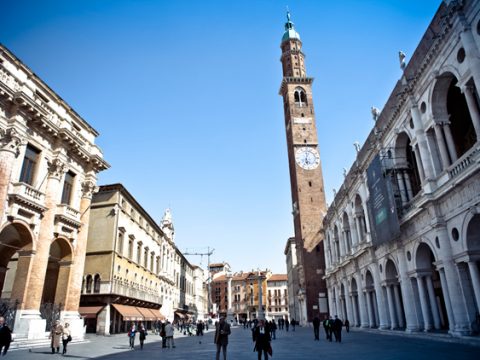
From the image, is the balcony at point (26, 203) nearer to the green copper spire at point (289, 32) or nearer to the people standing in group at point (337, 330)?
Result: the people standing in group at point (337, 330)

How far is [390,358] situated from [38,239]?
58.4ft

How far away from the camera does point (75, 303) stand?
2155 cm

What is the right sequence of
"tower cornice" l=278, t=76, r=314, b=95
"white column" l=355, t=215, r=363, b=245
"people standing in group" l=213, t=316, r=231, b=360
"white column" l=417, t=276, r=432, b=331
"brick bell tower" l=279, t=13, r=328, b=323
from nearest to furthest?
"people standing in group" l=213, t=316, r=231, b=360
"white column" l=417, t=276, r=432, b=331
"white column" l=355, t=215, r=363, b=245
"brick bell tower" l=279, t=13, r=328, b=323
"tower cornice" l=278, t=76, r=314, b=95

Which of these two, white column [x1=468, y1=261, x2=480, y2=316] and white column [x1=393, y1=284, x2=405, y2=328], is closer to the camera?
white column [x1=468, y1=261, x2=480, y2=316]

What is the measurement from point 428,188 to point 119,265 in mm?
26382

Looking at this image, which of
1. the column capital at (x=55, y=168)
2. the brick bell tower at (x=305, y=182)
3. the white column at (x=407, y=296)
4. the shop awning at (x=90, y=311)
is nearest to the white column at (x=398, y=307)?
the white column at (x=407, y=296)

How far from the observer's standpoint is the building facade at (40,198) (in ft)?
56.0

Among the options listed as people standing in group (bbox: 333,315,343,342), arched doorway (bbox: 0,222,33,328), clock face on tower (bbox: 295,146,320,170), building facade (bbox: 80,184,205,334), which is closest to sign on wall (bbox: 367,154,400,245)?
people standing in group (bbox: 333,315,343,342)

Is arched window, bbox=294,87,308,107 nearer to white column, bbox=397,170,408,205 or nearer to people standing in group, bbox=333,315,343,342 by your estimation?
white column, bbox=397,170,408,205

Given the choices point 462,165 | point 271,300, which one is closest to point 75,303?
point 462,165

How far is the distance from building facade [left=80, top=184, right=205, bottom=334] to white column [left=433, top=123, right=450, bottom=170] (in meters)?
26.0

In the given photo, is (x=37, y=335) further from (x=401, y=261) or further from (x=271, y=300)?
(x=271, y=300)

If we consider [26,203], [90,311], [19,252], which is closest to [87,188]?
[26,203]

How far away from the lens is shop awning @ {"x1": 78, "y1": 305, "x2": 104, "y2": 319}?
28000mm
